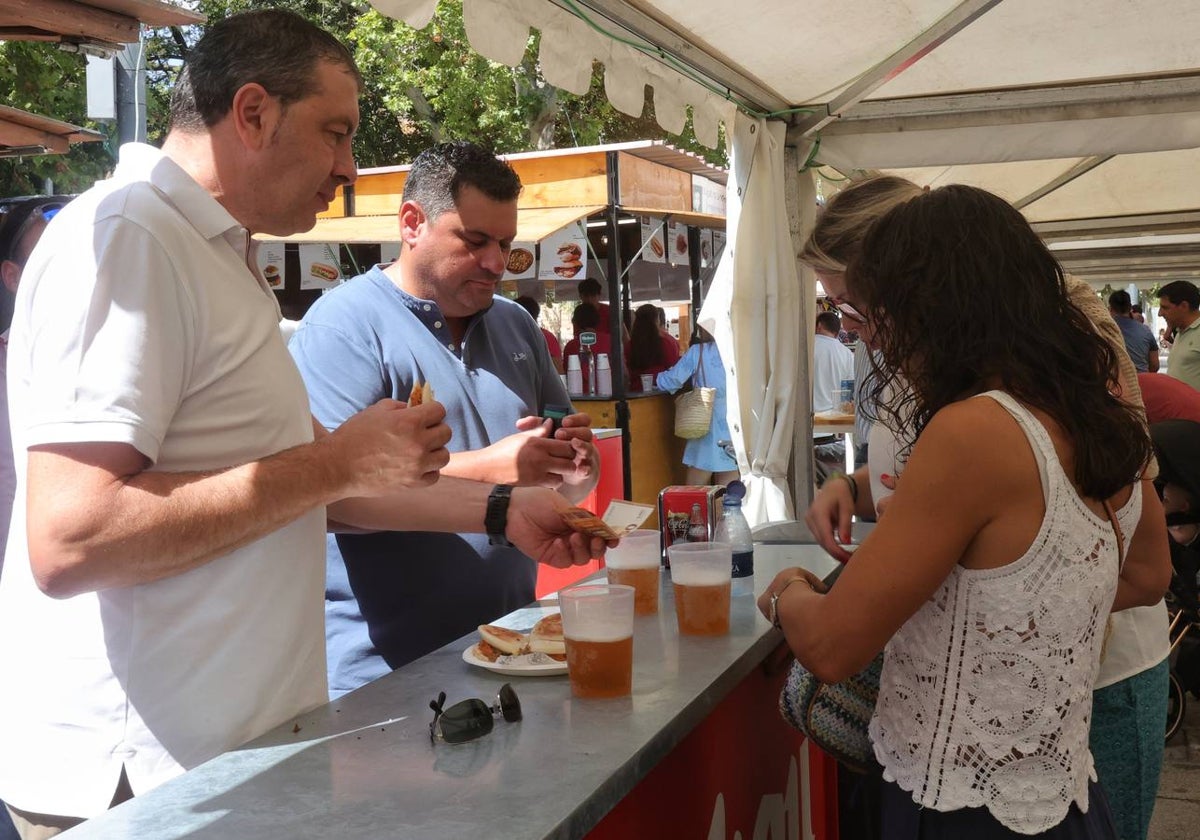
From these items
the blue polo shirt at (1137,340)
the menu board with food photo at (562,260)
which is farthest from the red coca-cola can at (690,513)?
the blue polo shirt at (1137,340)

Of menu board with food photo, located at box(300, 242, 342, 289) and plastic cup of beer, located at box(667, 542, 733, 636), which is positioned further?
menu board with food photo, located at box(300, 242, 342, 289)

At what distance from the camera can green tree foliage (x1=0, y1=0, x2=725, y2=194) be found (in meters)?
18.9

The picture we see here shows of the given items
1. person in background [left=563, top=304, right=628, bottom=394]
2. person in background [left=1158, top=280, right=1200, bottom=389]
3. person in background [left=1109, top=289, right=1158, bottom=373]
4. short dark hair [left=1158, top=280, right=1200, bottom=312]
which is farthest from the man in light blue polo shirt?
person in background [left=1109, top=289, right=1158, bottom=373]

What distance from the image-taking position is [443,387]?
2752 millimetres

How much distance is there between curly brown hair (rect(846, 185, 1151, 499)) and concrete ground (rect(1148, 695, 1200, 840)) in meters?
2.71

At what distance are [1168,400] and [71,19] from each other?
471 cm

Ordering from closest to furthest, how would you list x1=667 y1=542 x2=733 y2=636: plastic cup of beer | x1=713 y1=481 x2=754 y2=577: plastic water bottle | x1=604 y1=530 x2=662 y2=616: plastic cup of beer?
x1=667 y1=542 x2=733 y2=636: plastic cup of beer
x1=604 y1=530 x2=662 y2=616: plastic cup of beer
x1=713 y1=481 x2=754 y2=577: plastic water bottle

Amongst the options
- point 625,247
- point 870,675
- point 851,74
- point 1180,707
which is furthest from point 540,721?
point 625,247

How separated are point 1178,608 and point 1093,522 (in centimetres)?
399

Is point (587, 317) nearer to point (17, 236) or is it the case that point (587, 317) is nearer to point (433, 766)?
point (17, 236)

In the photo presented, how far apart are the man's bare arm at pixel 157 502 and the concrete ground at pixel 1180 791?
10.9 ft

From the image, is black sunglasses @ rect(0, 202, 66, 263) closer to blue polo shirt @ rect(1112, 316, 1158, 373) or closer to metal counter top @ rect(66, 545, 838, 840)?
metal counter top @ rect(66, 545, 838, 840)

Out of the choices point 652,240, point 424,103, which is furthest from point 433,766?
point 424,103

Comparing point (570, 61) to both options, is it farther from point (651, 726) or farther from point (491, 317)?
point (651, 726)
